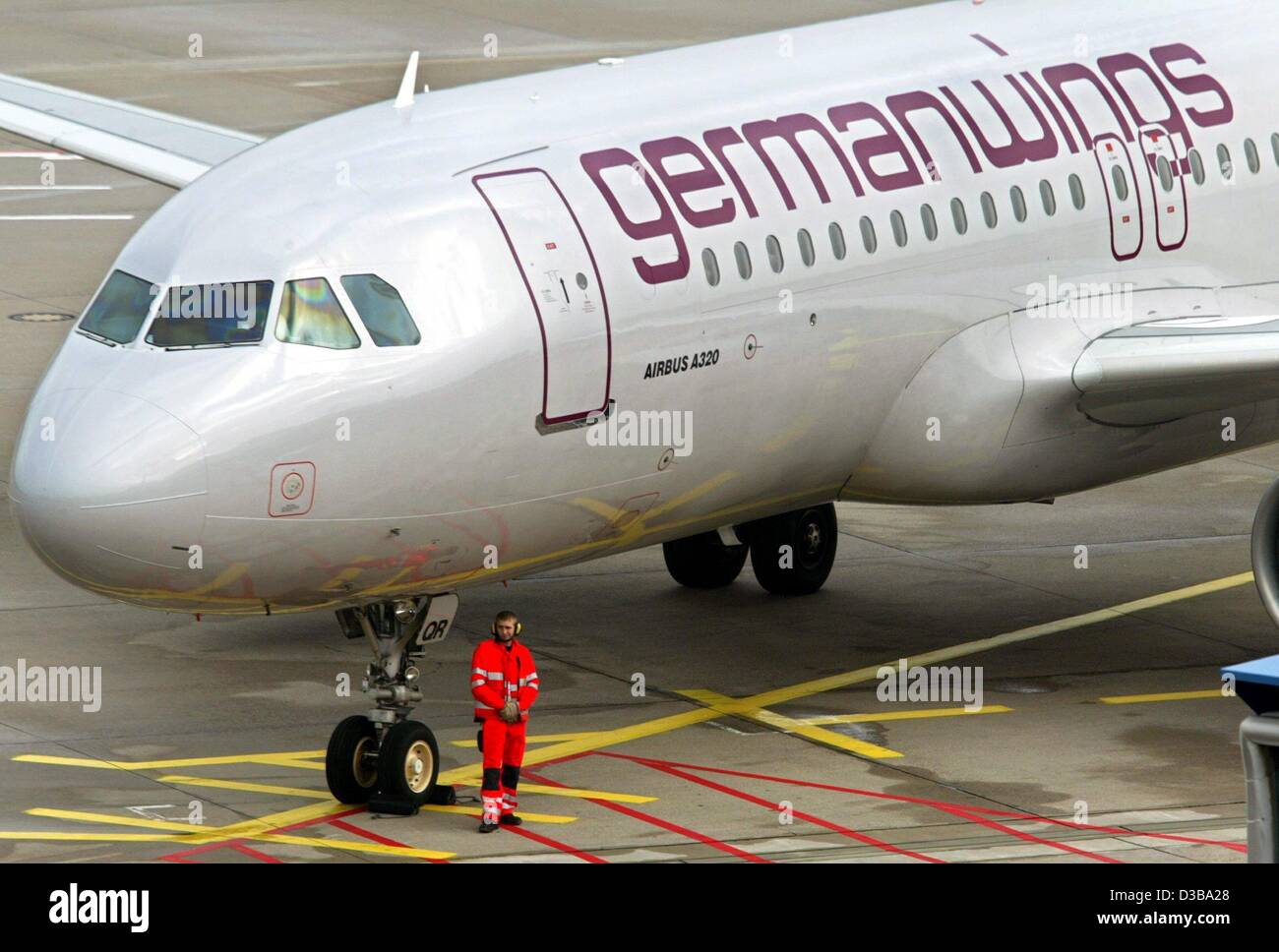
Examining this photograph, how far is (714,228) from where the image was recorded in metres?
20.2

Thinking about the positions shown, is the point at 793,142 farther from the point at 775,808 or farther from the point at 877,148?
the point at 775,808

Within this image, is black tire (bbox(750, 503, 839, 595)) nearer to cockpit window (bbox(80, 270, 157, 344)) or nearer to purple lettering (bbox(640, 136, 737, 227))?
purple lettering (bbox(640, 136, 737, 227))

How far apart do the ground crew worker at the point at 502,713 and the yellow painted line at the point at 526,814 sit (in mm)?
176

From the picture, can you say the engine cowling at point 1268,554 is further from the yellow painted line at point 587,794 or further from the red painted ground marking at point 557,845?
the red painted ground marking at point 557,845

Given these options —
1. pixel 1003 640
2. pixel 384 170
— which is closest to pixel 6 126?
pixel 384 170

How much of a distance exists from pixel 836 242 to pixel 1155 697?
5427 millimetres

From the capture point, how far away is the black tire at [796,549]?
26203 millimetres

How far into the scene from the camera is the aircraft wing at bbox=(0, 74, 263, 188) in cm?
2750

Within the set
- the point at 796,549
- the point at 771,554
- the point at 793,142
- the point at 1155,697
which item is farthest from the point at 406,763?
the point at 796,549

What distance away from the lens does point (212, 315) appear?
18.2m

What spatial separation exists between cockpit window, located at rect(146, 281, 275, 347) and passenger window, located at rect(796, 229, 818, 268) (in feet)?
16.1
